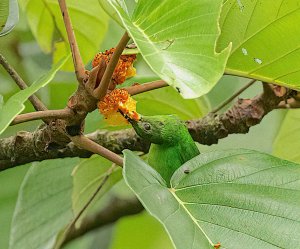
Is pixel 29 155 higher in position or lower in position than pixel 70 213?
higher

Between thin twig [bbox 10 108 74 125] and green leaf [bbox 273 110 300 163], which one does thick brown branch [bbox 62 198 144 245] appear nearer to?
green leaf [bbox 273 110 300 163]

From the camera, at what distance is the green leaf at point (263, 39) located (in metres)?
1.06

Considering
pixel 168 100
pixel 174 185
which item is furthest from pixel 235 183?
pixel 168 100

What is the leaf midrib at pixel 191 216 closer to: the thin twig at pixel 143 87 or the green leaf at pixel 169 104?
the thin twig at pixel 143 87

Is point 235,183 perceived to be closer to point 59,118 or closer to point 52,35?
point 59,118

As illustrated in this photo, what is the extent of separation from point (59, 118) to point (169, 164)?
0.67ft

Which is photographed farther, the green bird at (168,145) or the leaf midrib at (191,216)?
the green bird at (168,145)

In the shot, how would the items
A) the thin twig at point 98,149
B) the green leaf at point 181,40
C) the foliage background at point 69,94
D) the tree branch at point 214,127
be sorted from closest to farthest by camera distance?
1. the green leaf at point 181,40
2. the thin twig at point 98,149
3. the tree branch at point 214,127
4. the foliage background at point 69,94

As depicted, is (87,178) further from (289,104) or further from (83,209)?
(289,104)

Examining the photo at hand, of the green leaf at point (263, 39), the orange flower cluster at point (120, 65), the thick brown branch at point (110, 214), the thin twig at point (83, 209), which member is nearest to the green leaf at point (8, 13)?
the orange flower cluster at point (120, 65)

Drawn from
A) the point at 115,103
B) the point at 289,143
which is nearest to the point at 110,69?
the point at 115,103

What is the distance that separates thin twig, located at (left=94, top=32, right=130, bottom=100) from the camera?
32.4 inches

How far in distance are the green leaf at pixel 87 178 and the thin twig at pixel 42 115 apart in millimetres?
546

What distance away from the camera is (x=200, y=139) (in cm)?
130
